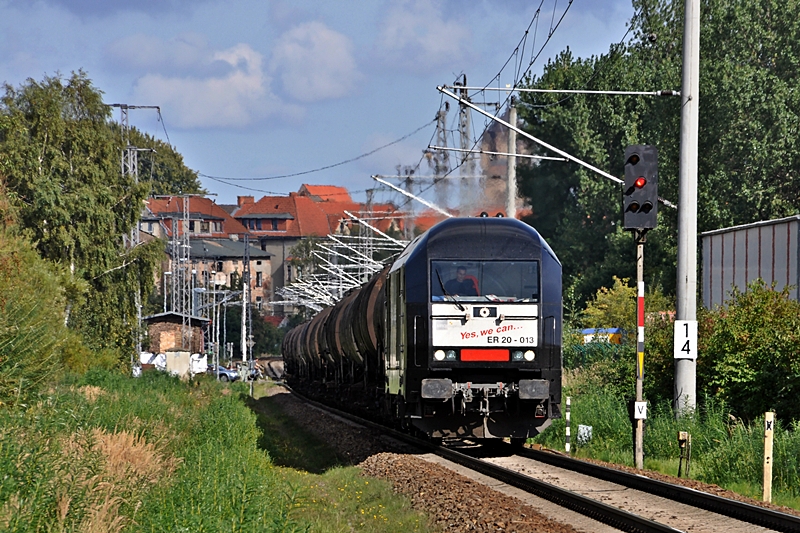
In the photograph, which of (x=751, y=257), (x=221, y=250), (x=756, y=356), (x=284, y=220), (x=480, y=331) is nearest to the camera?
(x=480, y=331)

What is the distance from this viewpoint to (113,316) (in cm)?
4925

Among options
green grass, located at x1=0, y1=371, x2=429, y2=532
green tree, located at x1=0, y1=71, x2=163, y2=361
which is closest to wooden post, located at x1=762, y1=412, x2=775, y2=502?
green grass, located at x1=0, y1=371, x2=429, y2=532

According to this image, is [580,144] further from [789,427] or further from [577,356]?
[789,427]

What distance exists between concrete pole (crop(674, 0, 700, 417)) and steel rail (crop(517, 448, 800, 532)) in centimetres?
284

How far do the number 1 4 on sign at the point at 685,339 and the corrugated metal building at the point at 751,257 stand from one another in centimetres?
583

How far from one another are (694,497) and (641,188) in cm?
560

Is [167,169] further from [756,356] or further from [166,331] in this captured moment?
[756,356]

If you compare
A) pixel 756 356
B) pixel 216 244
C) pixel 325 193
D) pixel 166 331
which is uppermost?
pixel 325 193

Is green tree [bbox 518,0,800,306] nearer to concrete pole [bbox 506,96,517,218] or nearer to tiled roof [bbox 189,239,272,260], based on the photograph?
concrete pole [bbox 506,96,517,218]

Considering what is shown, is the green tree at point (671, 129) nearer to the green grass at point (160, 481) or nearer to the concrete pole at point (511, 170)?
the concrete pole at point (511, 170)

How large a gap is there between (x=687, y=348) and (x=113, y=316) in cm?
3565

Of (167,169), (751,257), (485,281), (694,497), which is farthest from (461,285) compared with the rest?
(167,169)

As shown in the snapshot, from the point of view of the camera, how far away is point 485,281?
17.0 meters

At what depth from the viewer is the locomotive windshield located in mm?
16844
